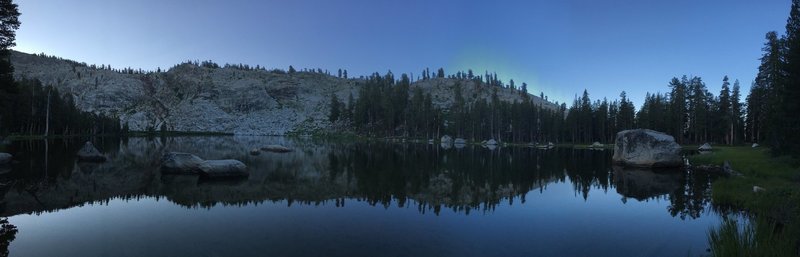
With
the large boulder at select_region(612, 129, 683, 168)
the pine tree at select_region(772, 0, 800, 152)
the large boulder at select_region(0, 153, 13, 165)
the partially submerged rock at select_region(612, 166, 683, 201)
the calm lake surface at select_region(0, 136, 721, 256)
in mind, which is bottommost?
the calm lake surface at select_region(0, 136, 721, 256)

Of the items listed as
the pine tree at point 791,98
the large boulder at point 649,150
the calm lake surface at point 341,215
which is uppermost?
the pine tree at point 791,98

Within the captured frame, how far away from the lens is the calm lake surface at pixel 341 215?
13656mm

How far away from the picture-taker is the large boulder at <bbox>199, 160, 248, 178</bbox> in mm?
30359

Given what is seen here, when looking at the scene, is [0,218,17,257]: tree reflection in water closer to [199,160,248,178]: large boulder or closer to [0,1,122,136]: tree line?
[199,160,248,178]: large boulder

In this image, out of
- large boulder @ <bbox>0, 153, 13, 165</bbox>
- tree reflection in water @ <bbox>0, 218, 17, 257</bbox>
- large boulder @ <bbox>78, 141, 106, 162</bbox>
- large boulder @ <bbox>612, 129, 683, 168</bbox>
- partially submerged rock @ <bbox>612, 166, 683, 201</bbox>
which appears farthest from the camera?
large boulder @ <bbox>612, 129, 683, 168</bbox>

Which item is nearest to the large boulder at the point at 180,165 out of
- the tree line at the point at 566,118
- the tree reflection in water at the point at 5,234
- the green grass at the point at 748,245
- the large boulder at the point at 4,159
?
the large boulder at the point at 4,159

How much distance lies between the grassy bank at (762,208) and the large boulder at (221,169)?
30.2m

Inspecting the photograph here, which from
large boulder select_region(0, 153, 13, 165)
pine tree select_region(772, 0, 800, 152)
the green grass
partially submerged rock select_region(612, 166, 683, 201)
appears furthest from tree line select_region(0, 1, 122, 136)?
pine tree select_region(772, 0, 800, 152)

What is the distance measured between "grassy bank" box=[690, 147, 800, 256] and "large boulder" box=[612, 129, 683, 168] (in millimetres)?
4492

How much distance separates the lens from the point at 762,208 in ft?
61.8

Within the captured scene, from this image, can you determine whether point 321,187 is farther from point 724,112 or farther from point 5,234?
point 724,112

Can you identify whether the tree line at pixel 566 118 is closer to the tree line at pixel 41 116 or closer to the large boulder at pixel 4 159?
the tree line at pixel 41 116

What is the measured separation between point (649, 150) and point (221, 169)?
1872 inches

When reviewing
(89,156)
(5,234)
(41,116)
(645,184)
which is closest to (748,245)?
(5,234)
